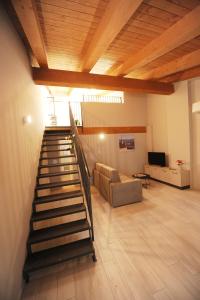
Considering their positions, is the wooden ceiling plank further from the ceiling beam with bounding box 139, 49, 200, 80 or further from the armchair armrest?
the armchair armrest

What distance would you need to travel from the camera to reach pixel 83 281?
1913 mm

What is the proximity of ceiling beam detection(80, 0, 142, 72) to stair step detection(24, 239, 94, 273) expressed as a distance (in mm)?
3166

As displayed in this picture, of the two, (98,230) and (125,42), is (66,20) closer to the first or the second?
(125,42)

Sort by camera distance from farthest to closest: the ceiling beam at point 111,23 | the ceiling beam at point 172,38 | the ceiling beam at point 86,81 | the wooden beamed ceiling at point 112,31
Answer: the ceiling beam at point 86,81, the ceiling beam at point 172,38, the wooden beamed ceiling at point 112,31, the ceiling beam at point 111,23

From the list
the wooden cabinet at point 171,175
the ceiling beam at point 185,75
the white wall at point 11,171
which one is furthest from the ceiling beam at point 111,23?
the wooden cabinet at point 171,175

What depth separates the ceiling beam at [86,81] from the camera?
3469 mm

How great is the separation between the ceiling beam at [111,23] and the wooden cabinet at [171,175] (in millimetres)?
4248

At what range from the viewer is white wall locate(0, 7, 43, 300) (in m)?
1.56

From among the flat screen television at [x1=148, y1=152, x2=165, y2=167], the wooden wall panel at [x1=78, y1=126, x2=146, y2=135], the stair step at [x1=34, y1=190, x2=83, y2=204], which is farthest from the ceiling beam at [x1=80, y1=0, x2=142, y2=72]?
the flat screen television at [x1=148, y1=152, x2=165, y2=167]

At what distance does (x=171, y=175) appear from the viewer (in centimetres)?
520

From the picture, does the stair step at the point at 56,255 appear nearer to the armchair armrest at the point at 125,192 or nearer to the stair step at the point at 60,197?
the stair step at the point at 60,197

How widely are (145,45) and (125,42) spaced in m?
0.40

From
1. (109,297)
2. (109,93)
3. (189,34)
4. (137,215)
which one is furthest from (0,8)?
(109,93)

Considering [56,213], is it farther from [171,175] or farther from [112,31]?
[171,175]
